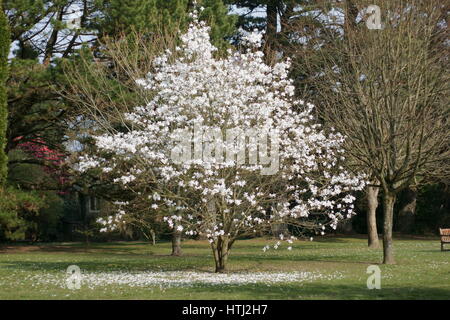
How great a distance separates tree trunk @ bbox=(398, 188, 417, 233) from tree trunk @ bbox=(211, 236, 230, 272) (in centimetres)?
2191

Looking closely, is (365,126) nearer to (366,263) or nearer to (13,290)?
(366,263)

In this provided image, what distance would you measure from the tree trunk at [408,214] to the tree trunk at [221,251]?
71.9ft

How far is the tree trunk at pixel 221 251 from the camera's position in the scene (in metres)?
14.9

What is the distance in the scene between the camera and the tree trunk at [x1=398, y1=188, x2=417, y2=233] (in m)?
34.6

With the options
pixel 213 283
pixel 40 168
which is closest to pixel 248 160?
pixel 213 283

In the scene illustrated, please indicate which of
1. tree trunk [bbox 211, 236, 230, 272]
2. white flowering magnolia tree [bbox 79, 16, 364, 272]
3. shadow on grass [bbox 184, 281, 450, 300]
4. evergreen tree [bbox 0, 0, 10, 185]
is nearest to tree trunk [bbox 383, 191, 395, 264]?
white flowering magnolia tree [bbox 79, 16, 364, 272]

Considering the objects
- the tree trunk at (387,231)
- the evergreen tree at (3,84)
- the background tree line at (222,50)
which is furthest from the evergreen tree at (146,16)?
the tree trunk at (387,231)

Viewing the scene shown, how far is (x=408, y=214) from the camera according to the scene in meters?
34.9

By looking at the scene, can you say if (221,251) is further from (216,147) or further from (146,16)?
(146,16)

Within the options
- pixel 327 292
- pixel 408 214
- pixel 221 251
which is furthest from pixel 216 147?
pixel 408 214

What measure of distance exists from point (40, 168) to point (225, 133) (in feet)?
60.3

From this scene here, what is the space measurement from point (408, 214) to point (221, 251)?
22.5m

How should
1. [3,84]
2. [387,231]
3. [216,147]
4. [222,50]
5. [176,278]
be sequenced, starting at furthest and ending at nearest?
[3,84] < [222,50] < [387,231] < [176,278] < [216,147]
